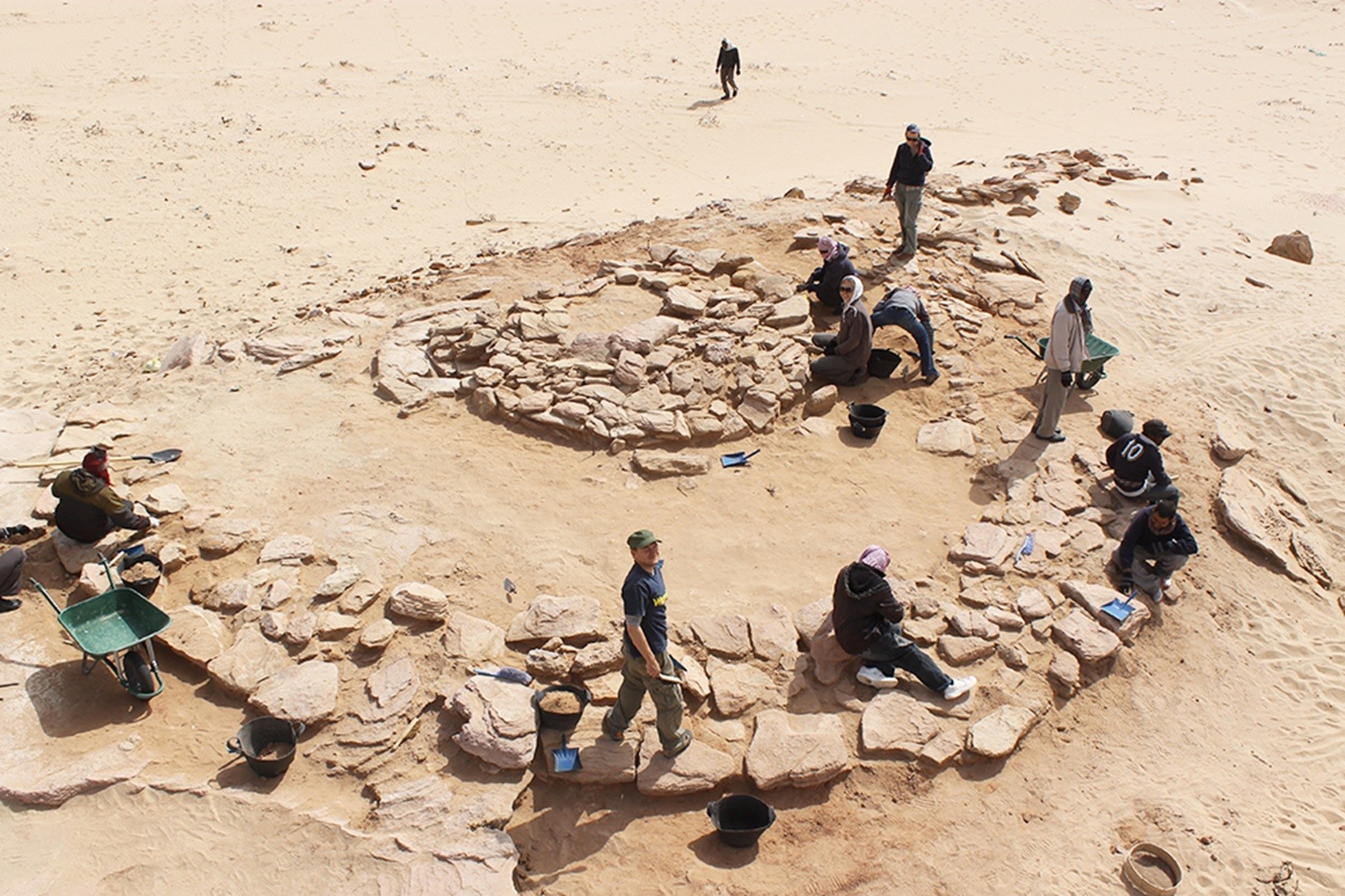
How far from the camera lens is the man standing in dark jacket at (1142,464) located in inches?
323

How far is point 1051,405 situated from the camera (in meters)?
9.10

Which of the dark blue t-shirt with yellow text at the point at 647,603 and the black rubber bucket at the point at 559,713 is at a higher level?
the dark blue t-shirt with yellow text at the point at 647,603

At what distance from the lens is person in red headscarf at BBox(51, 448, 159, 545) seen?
7.27 meters

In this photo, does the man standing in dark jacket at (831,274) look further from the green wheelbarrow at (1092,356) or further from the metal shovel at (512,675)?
the metal shovel at (512,675)

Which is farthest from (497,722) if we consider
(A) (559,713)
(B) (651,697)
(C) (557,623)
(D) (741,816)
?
(D) (741,816)

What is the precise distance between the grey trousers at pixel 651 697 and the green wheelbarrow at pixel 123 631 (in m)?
3.35

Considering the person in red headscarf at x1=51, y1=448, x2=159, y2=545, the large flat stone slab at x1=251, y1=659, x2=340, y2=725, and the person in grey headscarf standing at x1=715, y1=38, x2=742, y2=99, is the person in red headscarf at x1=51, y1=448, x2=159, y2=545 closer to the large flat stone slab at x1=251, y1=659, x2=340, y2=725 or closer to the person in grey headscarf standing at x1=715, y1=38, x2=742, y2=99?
the large flat stone slab at x1=251, y1=659, x2=340, y2=725

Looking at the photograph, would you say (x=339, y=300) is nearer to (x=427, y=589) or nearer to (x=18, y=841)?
(x=427, y=589)

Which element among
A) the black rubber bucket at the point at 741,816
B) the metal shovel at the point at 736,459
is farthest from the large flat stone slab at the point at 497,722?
the metal shovel at the point at 736,459

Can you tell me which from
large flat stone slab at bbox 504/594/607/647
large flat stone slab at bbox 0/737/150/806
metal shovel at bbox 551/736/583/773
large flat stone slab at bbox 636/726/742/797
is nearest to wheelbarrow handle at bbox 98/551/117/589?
large flat stone slab at bbox 0/737/150/806

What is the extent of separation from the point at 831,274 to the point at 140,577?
796cm

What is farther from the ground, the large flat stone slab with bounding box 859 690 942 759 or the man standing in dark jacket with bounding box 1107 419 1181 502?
the man standing in dark jacket with bounding box 1107 419 1181 502

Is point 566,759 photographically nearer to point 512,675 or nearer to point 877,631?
point 512,675

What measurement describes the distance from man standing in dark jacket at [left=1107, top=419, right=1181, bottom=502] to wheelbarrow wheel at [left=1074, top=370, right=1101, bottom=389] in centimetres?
166
